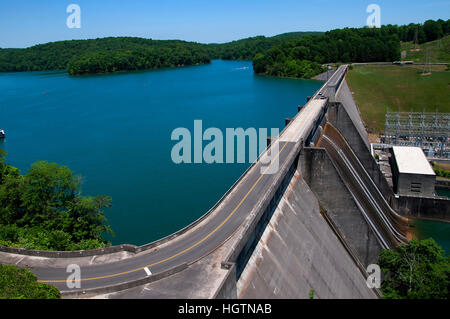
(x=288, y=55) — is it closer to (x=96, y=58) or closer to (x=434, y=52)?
(x=434, y=52)

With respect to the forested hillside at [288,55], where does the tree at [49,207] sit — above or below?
below

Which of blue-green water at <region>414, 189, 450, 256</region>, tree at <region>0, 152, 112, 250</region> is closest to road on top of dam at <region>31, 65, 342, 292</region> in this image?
tree at <region>0, 152, 112, 250</region>

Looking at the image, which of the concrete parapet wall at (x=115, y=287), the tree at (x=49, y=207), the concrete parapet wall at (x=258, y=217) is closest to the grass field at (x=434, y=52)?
the concrete parapet wall at (x=258, y=217)

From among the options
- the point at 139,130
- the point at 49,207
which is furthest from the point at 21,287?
the point at 139,130

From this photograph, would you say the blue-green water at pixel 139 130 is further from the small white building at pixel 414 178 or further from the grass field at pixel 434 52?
the grass field at pixel 434 52

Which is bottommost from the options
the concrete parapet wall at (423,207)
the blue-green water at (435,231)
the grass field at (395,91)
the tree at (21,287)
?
the blue-green water at (435,231)

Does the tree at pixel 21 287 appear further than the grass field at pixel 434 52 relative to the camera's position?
No
